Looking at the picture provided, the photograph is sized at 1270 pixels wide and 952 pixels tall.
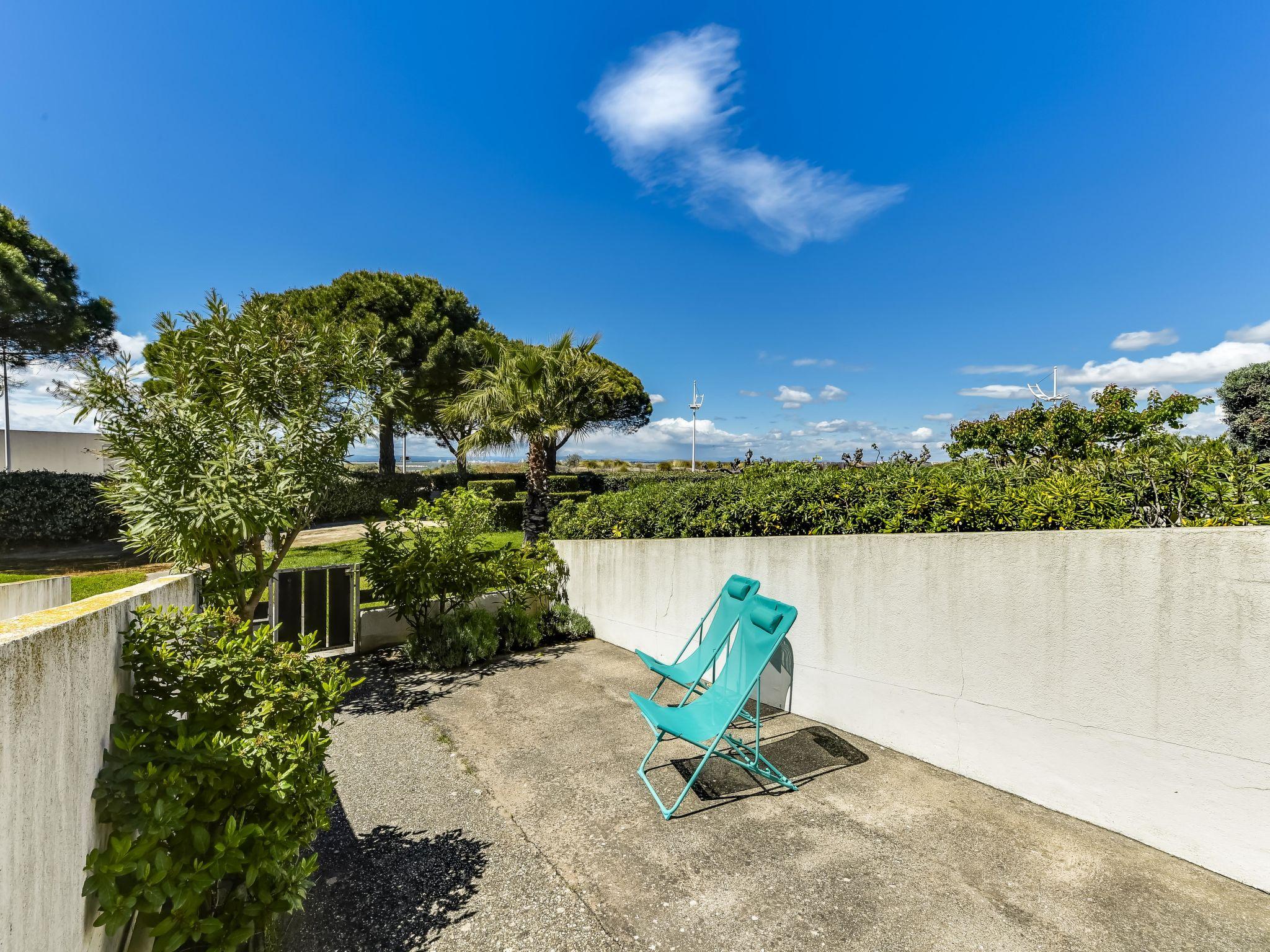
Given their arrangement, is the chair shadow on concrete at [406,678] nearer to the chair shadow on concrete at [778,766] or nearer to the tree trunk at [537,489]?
the chair shadow on concrete at [778,766]

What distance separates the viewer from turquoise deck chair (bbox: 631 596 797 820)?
3.13 m

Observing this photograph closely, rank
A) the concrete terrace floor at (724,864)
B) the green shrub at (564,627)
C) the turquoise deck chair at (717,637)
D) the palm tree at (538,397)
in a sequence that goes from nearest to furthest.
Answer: the concrete terrace floor at (724,864) < the turquoise deck chair at (717,637) < the green shrub at (564,627) < the palm tree at (538,397)

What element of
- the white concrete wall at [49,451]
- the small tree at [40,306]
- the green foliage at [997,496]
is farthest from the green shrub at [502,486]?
the white concrete wall at [49,451]

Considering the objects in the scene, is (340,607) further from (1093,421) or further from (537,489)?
(1093,421)

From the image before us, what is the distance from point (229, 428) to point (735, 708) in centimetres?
420

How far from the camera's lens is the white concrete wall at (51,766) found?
103 centimetres

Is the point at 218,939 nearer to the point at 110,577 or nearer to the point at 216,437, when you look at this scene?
the point at 216,437

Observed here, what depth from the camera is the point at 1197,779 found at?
2.45 m

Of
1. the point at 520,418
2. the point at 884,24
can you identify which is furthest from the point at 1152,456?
the point at 520,418

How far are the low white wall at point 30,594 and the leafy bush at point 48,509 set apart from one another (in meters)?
12.2

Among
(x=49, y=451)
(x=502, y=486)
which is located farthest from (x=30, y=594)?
(x=49, y=451)

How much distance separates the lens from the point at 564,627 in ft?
23.0

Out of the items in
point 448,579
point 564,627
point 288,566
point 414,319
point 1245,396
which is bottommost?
point 564,627

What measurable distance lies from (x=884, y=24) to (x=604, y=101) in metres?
3.67
